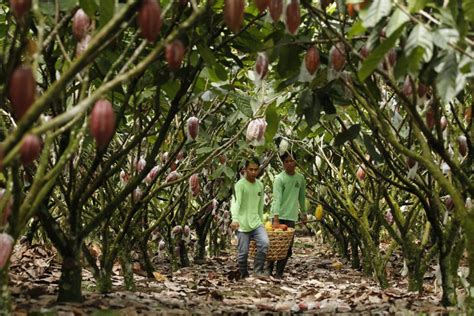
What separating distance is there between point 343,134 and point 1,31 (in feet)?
5.14

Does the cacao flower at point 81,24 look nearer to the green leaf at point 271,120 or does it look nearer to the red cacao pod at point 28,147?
the red cacao pod at point 28,147

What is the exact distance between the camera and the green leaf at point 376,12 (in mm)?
1508

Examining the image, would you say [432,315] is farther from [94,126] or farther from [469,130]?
[94,126]

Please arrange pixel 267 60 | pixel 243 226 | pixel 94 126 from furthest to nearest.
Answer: pixel 243 226 → pixel 267 60 → pixel 94 126

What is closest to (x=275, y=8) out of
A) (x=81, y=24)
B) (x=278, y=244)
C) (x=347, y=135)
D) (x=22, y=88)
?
(x=81, y=24)

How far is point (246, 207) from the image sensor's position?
6.04m

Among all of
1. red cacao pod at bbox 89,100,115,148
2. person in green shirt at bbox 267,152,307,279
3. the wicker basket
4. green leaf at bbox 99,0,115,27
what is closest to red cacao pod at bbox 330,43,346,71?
green leaf at bbox 99,0,115,27

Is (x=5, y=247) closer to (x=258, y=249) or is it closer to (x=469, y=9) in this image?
(x=469, y=9)

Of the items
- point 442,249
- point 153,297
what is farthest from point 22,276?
point 442,249

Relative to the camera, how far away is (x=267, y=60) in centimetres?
209

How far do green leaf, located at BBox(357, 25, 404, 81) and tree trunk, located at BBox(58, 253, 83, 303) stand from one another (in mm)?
1718

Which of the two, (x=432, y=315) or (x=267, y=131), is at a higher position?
(x=267, y=131)

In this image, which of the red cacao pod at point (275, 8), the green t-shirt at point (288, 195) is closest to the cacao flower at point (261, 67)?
the red cacao pod at point (275, 8)

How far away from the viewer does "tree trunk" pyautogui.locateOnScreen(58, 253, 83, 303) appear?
2775mm
